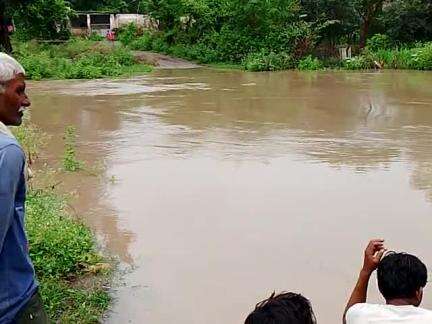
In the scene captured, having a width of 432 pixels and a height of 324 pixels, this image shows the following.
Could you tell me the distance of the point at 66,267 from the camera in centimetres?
461

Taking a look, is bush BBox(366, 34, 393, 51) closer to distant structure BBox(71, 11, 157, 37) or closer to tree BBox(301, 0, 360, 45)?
tree BBox(301, 0, 360, 45)

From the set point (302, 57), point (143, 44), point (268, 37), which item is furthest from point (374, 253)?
point (143, 44)

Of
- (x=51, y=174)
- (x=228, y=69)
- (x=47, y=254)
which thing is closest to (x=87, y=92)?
(x=228, y=69)

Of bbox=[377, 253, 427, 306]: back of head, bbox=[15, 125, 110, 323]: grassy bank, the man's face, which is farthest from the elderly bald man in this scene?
bbox=[15, 125, 110, 323]: grassy bank

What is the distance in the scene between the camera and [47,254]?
4664 millimetres

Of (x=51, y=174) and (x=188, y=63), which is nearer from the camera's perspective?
(x=51, y=174)

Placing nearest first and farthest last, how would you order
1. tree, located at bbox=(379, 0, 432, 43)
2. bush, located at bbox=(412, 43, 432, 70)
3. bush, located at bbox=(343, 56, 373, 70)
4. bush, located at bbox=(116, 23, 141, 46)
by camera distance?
bush, located at bbox=(412, 43, 432, 70)
bush, located at bbox=(343, 56, 373, 70)
tree, located at bbox=(379, 0, 432, 43)
bush, located at bbox=(116, 23, 141, 46)

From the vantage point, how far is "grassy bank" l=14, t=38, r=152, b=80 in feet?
69.8

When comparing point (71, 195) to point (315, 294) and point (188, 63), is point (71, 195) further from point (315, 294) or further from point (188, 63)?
point (188, 63)

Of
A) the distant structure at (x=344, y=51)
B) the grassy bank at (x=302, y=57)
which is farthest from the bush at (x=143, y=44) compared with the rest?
the distant structure at (x=344, y=51)

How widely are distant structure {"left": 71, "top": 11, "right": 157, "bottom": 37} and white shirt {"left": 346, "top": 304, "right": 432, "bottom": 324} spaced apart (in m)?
35.7

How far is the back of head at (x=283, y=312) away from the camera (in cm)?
174

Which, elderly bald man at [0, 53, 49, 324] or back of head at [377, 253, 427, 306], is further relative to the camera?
back of head at [377, 253, 427, 306]

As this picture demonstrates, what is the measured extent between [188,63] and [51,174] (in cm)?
1904
